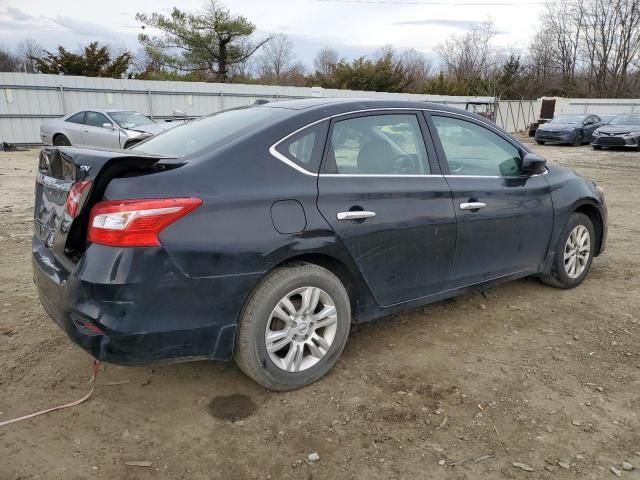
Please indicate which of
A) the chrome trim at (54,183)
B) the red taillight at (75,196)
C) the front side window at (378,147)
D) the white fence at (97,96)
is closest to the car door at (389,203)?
the front side window at (378,147)

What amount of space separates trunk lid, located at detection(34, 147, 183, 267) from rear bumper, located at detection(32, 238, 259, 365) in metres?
0.14

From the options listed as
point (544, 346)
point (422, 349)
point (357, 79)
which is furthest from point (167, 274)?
point (357, 79)

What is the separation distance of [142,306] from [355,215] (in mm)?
1230

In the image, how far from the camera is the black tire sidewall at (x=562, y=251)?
426cm

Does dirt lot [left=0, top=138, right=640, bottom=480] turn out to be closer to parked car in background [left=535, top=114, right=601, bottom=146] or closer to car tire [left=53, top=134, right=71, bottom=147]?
car tire [left=53, top=134, right=71, bottom=147]

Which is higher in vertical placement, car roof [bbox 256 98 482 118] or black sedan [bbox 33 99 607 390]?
car roof [bbox 256 98 482 118]

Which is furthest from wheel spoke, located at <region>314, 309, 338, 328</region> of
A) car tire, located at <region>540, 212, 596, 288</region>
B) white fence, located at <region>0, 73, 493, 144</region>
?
white fence, located at <region>0, 73, 493, 144</region>

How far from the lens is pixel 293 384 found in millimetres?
2869

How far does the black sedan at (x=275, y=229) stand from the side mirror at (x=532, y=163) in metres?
0.01

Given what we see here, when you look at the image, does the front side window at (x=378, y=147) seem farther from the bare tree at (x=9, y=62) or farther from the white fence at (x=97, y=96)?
the bare tree at (x=9, y=62)

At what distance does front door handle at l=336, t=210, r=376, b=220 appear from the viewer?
2.84 metres

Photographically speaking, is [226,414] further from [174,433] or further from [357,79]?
[357,79]

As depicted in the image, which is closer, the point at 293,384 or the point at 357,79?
the point at 293,384

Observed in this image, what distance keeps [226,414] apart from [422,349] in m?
1.38
